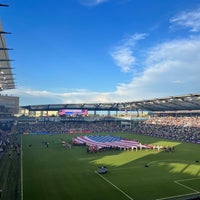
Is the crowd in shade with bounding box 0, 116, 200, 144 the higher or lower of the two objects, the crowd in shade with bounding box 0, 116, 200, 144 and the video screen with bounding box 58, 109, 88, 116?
the lower

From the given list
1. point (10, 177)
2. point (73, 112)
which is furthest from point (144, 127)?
point (10, 177)

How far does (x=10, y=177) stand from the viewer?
103 ft

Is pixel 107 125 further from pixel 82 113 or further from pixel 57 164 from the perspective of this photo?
pixel 57 164

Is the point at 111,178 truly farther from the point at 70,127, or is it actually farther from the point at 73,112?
the point at 73,112

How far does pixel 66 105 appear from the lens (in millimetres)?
126875

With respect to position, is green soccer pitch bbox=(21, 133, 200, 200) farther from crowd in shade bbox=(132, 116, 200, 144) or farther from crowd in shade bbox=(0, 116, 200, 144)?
crowd in shade bbox=(0, 116, 200, 144)

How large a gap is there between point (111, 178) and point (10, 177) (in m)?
12.4

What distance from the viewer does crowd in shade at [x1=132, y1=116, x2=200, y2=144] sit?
76.5 m

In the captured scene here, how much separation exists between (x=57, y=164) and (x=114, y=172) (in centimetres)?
1015

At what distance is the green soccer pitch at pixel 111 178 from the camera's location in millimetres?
25047

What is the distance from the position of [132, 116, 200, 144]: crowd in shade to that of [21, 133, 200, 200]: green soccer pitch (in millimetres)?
32682

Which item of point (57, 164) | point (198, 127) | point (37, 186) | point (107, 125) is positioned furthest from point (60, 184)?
point (107, 125)

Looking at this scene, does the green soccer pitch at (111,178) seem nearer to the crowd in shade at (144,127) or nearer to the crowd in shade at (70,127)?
the crowd in shade at (144,127)

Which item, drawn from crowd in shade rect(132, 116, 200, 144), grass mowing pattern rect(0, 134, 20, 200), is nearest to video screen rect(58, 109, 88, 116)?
crowd in shade rect(132, 116, 200, 144)
